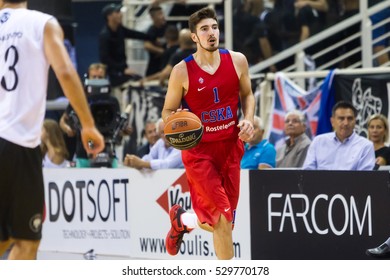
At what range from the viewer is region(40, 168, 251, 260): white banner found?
41.7 ft

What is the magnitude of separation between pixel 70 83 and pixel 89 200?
23.7 ft

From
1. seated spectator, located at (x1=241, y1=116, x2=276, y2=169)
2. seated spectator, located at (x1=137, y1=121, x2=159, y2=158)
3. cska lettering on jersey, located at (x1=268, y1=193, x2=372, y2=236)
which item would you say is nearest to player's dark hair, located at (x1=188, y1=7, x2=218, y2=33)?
cska lettering on jersey, located at (x1=268, y1=193, x2=372, y2=236)

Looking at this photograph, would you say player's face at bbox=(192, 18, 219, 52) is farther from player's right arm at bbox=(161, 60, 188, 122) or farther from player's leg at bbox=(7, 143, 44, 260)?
player's leg at bbox=(7, 143, 44, 260)

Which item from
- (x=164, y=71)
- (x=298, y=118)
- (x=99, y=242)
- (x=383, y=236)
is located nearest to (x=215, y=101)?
(x=383, y=236)

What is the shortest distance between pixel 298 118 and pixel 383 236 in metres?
2.52

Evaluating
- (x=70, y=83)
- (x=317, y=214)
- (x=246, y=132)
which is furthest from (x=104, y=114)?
(x=70, y=83)

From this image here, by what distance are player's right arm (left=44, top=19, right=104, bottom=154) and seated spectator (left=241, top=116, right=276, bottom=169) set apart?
19.9 ft

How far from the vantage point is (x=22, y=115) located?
23.2ft

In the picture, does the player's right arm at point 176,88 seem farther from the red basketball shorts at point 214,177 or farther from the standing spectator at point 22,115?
the standing spectator at point 22,115

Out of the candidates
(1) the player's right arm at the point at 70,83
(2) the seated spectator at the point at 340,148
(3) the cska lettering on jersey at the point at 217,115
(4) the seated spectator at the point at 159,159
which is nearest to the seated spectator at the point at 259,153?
(2) the seated spectator at the point at 340,148

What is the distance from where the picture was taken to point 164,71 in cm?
1634

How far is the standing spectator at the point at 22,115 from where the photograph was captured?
706 cm

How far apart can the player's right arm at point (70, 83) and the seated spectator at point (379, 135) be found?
246 inches
